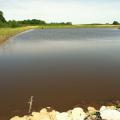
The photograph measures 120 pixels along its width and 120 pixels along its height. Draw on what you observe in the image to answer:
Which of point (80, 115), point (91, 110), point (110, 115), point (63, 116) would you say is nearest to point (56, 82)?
point (91, 110)

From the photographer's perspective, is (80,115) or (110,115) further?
(80,115)

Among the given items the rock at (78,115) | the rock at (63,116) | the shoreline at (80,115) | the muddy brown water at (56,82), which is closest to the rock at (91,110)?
the shoreline at (80,115)

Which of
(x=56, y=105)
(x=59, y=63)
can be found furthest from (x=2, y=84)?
(x=59, y=63)

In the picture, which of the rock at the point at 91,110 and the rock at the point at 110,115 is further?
the rock at the point at 91,110

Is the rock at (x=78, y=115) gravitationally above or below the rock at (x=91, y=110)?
above

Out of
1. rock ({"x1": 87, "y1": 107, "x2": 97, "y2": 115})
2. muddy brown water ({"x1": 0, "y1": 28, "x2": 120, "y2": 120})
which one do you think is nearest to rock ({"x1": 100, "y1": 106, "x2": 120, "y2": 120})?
rock ({"x1": 87, "y1": 107, "x2": 97, "y2": 115})

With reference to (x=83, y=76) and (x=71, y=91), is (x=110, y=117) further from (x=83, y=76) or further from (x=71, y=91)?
(x=83, y=76)

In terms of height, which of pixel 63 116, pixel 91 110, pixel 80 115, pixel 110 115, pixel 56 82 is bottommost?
pixel 56 82

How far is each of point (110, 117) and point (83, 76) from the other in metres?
9.70

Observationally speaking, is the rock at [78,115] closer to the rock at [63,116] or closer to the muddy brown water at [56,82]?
the rock at [63,116]

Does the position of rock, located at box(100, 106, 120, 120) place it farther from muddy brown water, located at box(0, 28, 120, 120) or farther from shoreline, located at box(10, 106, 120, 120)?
muddy brown water, located at box(0, 28, 120, 120)

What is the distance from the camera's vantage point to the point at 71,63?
25.9 m

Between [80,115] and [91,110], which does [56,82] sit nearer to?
[91,110]

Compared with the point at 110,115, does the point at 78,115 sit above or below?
below
